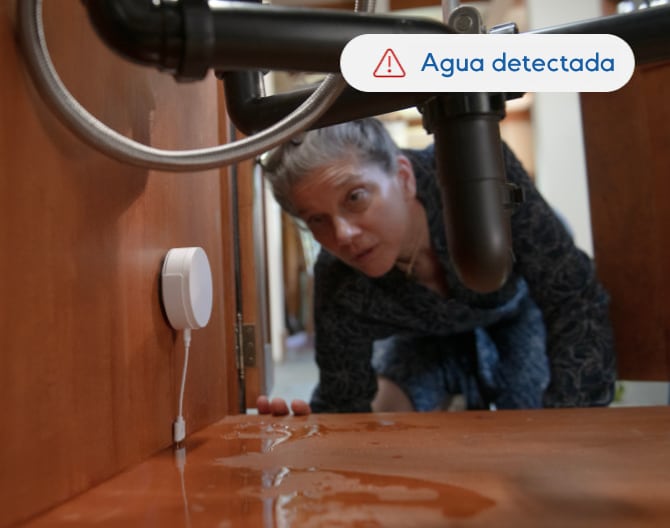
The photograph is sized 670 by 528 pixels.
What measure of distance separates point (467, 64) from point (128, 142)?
7.3 inches

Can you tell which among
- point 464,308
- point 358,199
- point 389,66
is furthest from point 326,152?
point 389,66

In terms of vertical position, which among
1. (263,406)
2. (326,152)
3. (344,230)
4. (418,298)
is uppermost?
(326,152)

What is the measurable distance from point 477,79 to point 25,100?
229mm

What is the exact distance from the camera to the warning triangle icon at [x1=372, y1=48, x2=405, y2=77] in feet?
0.80

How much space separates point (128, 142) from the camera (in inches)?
12.8

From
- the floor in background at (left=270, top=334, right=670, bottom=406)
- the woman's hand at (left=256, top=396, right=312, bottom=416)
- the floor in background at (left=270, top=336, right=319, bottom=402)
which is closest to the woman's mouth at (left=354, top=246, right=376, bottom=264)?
the floor in background at (left=270, top=334, right=670, bottom=406)

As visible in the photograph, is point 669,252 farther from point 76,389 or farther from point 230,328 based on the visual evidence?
point 76,389

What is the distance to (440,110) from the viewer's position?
0.99ft

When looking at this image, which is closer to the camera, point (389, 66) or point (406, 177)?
point (389, 66)

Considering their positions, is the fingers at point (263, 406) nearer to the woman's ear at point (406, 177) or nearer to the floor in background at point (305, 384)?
the floor in background at point (305, 384)

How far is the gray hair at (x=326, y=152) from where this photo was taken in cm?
87

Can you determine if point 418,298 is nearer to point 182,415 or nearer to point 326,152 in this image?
point 326,152

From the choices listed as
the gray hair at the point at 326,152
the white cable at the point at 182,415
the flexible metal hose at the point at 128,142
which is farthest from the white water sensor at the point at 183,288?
the gray hair at the point at 326,152

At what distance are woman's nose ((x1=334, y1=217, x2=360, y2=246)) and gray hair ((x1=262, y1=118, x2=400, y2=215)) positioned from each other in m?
0.09
